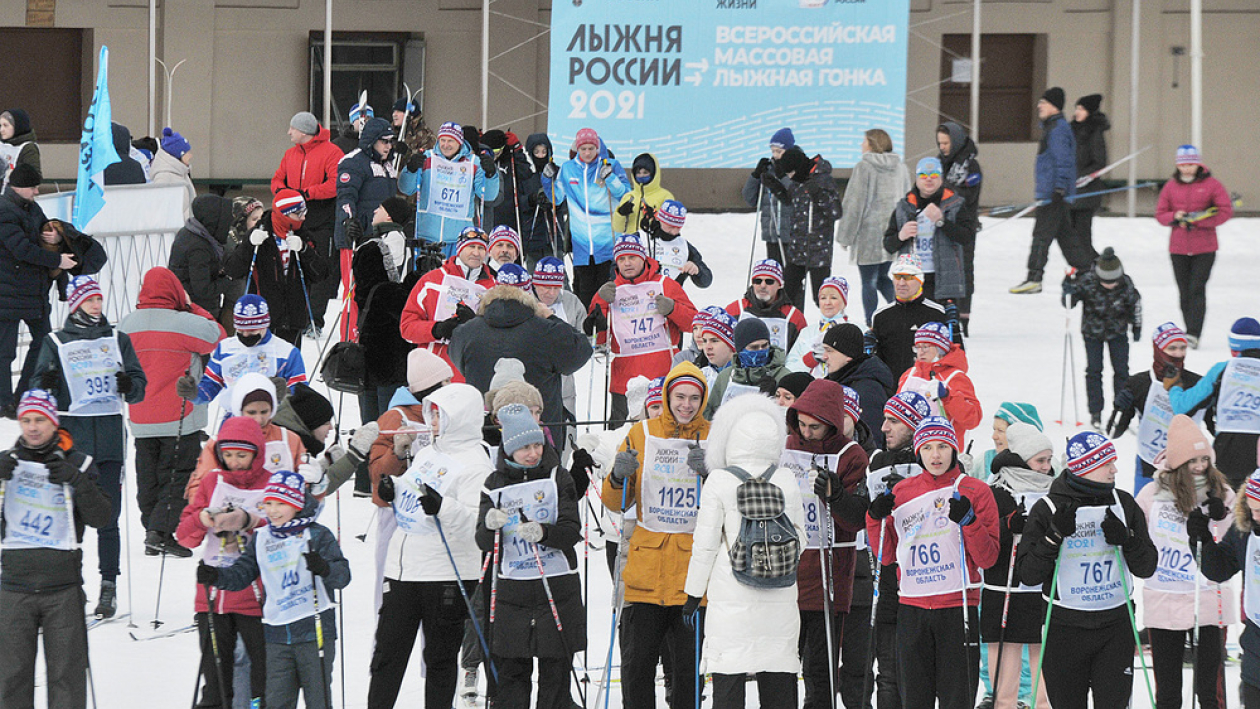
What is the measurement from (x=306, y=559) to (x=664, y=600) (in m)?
1.44

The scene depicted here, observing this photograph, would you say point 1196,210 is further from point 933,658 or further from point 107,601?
point 107,601

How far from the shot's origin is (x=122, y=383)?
8.27 metres

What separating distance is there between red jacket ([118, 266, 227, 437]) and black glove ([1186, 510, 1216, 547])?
514 centimetres

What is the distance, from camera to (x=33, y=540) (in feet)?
21.8

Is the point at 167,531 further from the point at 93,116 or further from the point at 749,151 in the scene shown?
the point at 749,151

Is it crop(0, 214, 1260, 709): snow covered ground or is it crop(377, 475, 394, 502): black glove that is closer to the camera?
crop(377, 475, 394, 502): black glove

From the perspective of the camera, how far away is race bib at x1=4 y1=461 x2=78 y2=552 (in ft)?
21.8

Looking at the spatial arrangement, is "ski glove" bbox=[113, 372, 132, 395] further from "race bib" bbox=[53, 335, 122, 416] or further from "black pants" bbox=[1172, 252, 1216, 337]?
"black pants" bbox=[1172, 252, 1216, 337]

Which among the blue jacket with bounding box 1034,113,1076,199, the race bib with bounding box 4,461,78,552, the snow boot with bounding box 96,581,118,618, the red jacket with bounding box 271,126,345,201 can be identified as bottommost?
the snow boot with bounding box 96,581,118,618

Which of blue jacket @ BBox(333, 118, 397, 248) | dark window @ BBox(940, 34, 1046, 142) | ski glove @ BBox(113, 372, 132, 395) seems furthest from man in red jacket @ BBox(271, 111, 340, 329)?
dark window @ BBox(940, 34, 1046, 142)

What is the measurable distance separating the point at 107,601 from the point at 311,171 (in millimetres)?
5918

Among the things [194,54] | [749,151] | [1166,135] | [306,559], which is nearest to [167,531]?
[306,559]

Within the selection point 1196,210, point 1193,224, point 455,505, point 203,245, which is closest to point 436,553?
point 455,505

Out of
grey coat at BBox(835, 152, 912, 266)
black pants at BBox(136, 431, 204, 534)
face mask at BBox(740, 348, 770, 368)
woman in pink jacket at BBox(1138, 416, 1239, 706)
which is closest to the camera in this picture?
woman in pink jacket at BBox(1138, 416, 1239, 706)
